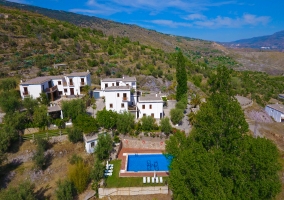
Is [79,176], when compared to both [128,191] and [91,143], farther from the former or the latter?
[91,143]

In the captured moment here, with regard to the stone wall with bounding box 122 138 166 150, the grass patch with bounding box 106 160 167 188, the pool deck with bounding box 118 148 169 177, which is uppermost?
the stone wall with bounding box 122 138 166 150

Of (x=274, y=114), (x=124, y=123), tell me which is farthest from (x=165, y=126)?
(x=274, y=114)

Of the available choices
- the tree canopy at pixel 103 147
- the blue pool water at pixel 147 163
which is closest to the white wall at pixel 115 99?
the tree canopy at pixel 103 147

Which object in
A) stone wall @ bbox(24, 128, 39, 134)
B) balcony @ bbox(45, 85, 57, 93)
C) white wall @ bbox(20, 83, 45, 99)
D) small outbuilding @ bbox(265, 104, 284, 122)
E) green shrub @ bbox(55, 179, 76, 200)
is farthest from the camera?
small outbuilding @ bbox(265, 104, 284, 122)

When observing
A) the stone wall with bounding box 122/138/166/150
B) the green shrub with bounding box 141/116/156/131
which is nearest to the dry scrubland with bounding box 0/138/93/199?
the stone wall with bounding box 122/138/166/150

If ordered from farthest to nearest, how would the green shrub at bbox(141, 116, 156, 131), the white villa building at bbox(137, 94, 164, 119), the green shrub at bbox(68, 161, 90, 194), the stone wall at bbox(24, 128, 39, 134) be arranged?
the white villa building at bbox(137, 94, 164, 119), the green shrub at bbox(141, 116, 156, 131), the stone wall at bbox(24, 128, 39, 134), the green shrub at bbox(68, 161, 90, 194)

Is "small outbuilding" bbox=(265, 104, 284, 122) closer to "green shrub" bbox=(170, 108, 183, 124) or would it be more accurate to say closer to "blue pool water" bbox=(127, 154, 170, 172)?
"green shrub" bbox=(170, 108, 183, 124)

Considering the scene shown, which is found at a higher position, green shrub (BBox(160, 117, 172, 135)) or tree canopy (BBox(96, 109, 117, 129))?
tree canopy (BBox(96, 109, 117, 129))
